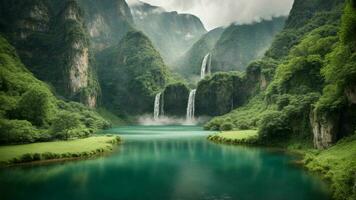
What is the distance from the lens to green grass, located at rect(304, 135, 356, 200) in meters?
21.0

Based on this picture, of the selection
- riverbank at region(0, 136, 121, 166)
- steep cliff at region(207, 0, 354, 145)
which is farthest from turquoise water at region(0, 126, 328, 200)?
steep cliff at region(207, 0, 354, 145)

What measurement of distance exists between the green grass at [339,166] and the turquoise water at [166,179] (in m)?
1.19

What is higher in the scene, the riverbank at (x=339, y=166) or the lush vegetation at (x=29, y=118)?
the lush vegetation at (x=29, y=118)

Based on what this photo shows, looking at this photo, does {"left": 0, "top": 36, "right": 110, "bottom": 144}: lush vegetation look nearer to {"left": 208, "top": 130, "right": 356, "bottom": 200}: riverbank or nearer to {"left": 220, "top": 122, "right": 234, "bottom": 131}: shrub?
{"left": 220, "top": 122, "right": 234, "bottom": 131}: shrub

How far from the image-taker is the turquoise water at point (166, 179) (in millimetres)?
23438

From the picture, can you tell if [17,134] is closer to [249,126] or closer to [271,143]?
[271,143]

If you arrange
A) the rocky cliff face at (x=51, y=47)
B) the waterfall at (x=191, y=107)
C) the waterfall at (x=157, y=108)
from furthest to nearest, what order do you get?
the rocky cliff face at (x=51, y=47), the waterfall at (x=157, y=108), the waterfall at (x=191, y=107)

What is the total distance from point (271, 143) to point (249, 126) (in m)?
24.8

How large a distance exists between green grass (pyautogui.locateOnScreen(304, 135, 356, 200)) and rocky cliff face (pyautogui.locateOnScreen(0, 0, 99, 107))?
5780 inches

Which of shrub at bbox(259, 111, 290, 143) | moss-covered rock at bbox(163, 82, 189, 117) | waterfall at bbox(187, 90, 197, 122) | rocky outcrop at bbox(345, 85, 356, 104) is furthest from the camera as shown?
moss-covered rock at bbox(163, 82, 189, 117)

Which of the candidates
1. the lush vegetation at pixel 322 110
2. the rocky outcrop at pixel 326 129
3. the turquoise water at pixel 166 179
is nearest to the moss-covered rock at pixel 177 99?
the lush vegetation at pixel 322 110

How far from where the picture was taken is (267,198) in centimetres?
2220

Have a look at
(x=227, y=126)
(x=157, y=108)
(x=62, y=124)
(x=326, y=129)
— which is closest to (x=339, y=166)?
(x=326, y=129)

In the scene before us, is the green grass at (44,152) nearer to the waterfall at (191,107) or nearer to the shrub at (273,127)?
the shrub at (273,127)
